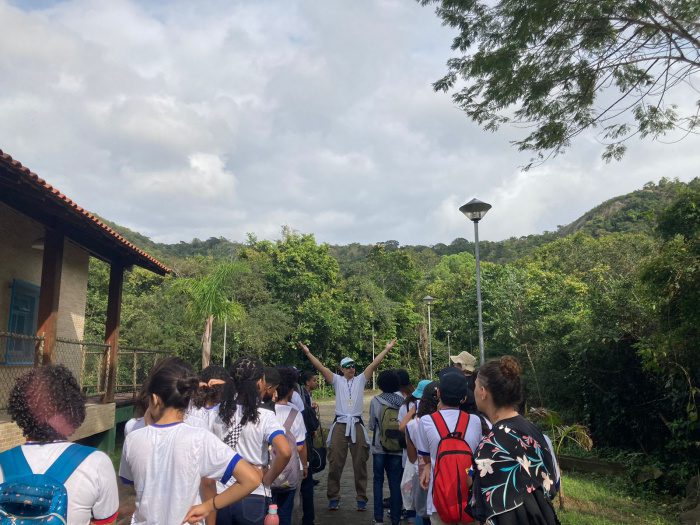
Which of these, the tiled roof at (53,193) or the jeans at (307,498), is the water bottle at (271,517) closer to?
the jeans at (307,498)

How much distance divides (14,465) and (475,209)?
29.6 feet

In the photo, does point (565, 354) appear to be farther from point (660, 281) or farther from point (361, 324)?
point (361, 324)

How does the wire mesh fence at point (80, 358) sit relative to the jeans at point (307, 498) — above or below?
above

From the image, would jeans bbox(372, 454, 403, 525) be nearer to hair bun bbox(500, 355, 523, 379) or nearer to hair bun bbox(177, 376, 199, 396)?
hair bun bbox(500, 355, 523, 379)

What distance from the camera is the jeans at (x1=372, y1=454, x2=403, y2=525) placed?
5.79m

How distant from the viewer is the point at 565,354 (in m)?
13.0

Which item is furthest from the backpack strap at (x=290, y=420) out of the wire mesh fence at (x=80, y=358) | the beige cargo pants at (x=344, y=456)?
the wire mesh fence at (x=80, y=358)

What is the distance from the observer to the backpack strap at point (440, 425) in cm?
351

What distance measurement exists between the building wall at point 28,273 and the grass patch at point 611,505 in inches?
304

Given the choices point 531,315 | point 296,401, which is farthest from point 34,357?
point 531,315

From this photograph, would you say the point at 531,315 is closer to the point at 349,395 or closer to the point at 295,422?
the point at 349,395

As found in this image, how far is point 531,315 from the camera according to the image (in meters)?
19.4

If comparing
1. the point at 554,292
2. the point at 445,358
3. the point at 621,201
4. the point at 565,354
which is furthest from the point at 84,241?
the point at 621,201

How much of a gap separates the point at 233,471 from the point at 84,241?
863 centimetres
